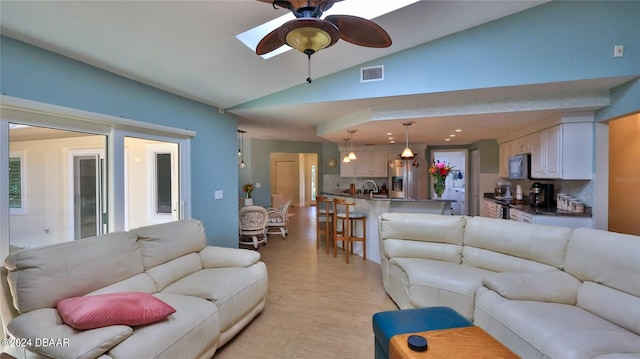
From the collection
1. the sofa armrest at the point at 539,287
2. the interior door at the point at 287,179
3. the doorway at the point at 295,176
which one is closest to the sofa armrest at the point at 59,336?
the sofa armrest at the point at 539,287

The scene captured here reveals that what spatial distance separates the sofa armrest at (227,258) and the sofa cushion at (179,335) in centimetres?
67

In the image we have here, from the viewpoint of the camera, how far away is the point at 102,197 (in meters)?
2.81

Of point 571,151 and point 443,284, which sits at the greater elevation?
point 571,151

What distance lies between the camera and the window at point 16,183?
2.08 m

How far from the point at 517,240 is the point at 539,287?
0.62 metres

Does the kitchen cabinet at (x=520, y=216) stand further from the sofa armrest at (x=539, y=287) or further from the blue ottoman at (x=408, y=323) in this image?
the blue ottoman at (x=408, y=323)

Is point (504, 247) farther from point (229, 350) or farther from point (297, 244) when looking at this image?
point (297, 244)

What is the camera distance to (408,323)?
1.74 m

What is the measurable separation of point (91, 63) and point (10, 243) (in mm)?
1655

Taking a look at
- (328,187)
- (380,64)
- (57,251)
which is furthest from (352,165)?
(57,251)

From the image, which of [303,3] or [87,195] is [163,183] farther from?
[303,3]

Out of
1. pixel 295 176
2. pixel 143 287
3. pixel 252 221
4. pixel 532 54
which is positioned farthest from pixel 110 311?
pixel 295 176

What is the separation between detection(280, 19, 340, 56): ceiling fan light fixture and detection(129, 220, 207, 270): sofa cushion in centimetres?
213

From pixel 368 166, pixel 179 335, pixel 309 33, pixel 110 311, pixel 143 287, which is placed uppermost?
pixel 309 33
